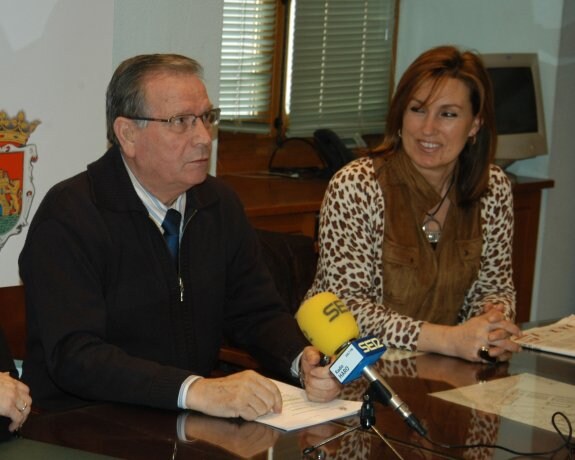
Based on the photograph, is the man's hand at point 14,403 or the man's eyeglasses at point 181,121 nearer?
the man's hand at point 14,403

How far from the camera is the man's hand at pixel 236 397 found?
6.40 feet

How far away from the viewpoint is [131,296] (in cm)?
231

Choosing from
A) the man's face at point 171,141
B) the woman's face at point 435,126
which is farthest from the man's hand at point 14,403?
the woman's face at point 435,126

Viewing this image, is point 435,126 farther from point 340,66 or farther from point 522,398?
point 340,66

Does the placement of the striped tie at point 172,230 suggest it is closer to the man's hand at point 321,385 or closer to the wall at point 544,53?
the man's hand at point 321,385

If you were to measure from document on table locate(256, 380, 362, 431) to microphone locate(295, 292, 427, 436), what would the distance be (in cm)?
11

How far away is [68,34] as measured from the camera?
9.19 feet

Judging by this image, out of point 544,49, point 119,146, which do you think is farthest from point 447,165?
point 544,49

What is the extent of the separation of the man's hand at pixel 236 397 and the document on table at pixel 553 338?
3.05 feet

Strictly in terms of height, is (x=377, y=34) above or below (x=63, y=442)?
above

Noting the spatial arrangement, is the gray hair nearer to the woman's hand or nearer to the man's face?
the man's face

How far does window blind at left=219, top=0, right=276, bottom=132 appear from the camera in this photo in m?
4.61

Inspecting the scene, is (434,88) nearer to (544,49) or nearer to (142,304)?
(142,304)

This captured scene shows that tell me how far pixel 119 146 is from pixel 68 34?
56 cm
